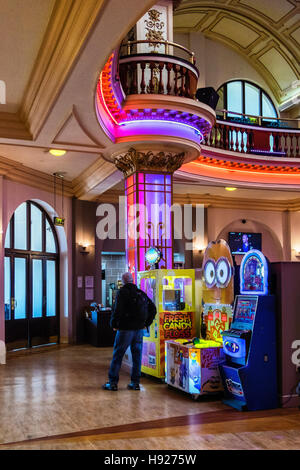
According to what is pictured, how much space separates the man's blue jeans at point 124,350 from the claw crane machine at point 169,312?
52cm

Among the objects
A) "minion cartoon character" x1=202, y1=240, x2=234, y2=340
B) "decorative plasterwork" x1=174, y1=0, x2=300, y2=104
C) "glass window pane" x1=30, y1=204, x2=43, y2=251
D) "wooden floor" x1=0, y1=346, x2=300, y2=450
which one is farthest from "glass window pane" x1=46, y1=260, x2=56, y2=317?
"decorative plasterwork" x1=174, y1=0, x2=300, y2=104

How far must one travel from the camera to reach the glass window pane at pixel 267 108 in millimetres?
14852

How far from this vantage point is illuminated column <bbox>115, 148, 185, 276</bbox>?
8539 millimetres

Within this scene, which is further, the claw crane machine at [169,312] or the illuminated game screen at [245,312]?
the claw crane machine at [169,312]

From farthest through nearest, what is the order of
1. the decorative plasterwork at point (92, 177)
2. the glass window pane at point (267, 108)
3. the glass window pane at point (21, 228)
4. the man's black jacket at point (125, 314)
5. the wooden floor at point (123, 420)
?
1. the glass window pane at point (267, 108)
2. the glass window pane at point (21, 228)
3. the decorative plasterwork at point (92, 177)
4. the man's black jacket at point (125, 314)
5. the wooden floor at point (123, 420)

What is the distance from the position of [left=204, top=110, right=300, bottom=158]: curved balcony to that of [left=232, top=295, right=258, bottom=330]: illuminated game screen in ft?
19.0

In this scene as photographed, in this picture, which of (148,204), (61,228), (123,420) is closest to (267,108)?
(61,228)

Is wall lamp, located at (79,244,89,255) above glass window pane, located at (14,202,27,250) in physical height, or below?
below

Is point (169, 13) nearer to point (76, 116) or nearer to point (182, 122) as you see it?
point (182, 122)

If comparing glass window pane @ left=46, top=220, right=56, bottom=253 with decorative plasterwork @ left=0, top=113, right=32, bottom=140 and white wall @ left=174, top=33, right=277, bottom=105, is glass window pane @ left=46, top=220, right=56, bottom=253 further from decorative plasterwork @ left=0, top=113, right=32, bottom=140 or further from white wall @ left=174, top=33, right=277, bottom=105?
white wall @ left=174, top=33, right=277, bottom=105

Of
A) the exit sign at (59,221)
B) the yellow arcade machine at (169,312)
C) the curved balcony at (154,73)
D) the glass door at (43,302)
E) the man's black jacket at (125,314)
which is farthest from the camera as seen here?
the glass door at (43,302)

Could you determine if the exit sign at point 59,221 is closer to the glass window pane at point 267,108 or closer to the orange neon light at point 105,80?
the orange neon light at point 105,80

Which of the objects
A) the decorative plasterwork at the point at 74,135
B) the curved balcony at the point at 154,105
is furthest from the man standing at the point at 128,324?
the curved balcony at the point at 154,105

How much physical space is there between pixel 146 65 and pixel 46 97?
2228 millimetres
